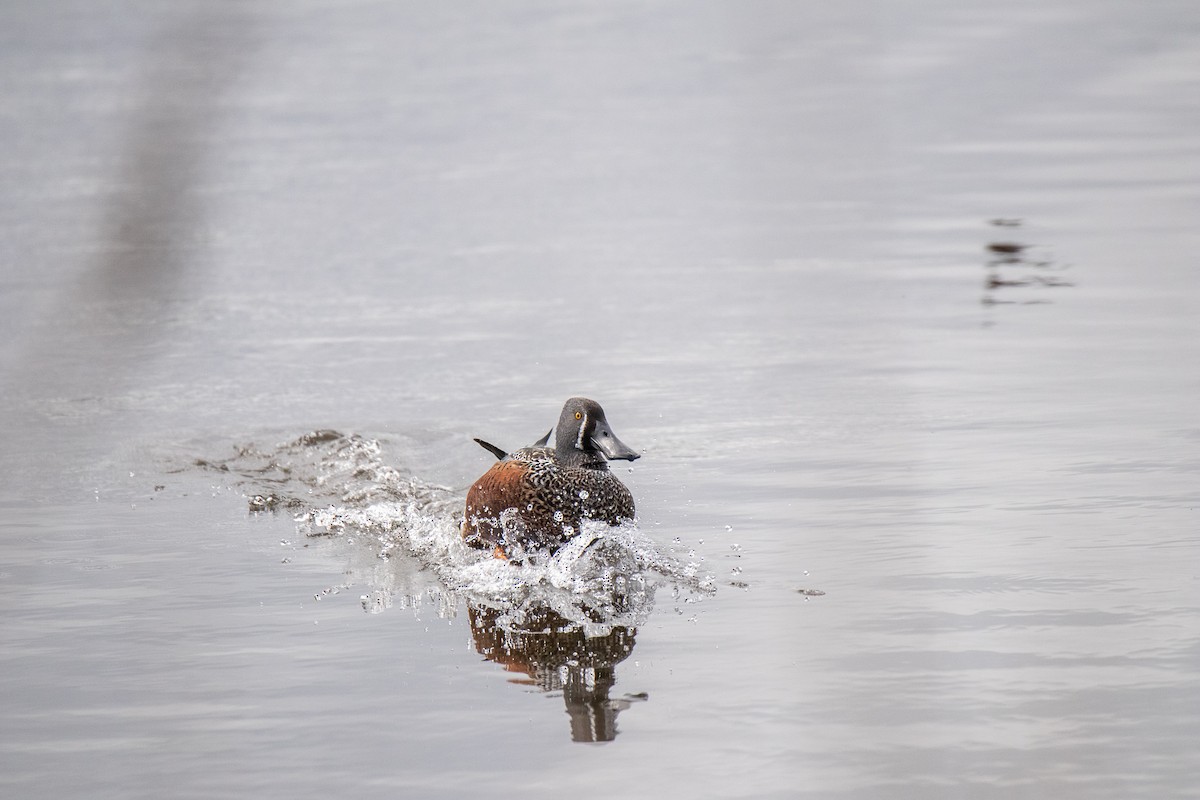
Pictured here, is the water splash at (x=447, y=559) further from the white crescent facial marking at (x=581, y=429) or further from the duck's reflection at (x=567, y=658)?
the white crescent facial marking at (x=581, y=429)

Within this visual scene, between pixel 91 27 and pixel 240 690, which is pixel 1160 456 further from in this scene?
pixel 91 27

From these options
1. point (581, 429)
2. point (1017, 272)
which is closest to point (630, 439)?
point (581, 429)

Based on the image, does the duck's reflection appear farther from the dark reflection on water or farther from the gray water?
the dark reflection on water

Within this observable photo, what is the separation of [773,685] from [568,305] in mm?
6422

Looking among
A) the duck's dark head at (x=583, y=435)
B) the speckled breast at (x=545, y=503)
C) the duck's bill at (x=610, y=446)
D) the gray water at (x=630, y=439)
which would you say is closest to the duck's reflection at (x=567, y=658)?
the gray water at (x=630, y=439)

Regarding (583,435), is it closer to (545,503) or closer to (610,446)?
(610,446)

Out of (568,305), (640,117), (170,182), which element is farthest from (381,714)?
(640,117)

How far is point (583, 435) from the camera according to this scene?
20.1ft

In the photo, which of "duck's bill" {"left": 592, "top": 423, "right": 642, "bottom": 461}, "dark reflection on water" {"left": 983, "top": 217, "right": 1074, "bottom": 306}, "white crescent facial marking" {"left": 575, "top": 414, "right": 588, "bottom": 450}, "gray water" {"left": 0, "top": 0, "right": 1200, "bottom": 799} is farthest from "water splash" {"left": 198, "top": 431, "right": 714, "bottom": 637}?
"dark reflection on water" {"left": 983, "top": 217, "right": 1074, "bottom": 306}

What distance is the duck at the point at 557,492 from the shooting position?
5922 mm

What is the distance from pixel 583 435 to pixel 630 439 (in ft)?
4.98

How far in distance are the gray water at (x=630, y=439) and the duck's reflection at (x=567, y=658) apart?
0.02 metres

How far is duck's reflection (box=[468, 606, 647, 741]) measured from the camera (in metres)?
4.24

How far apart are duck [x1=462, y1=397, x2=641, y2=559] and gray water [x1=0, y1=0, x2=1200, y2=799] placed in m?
0.25
